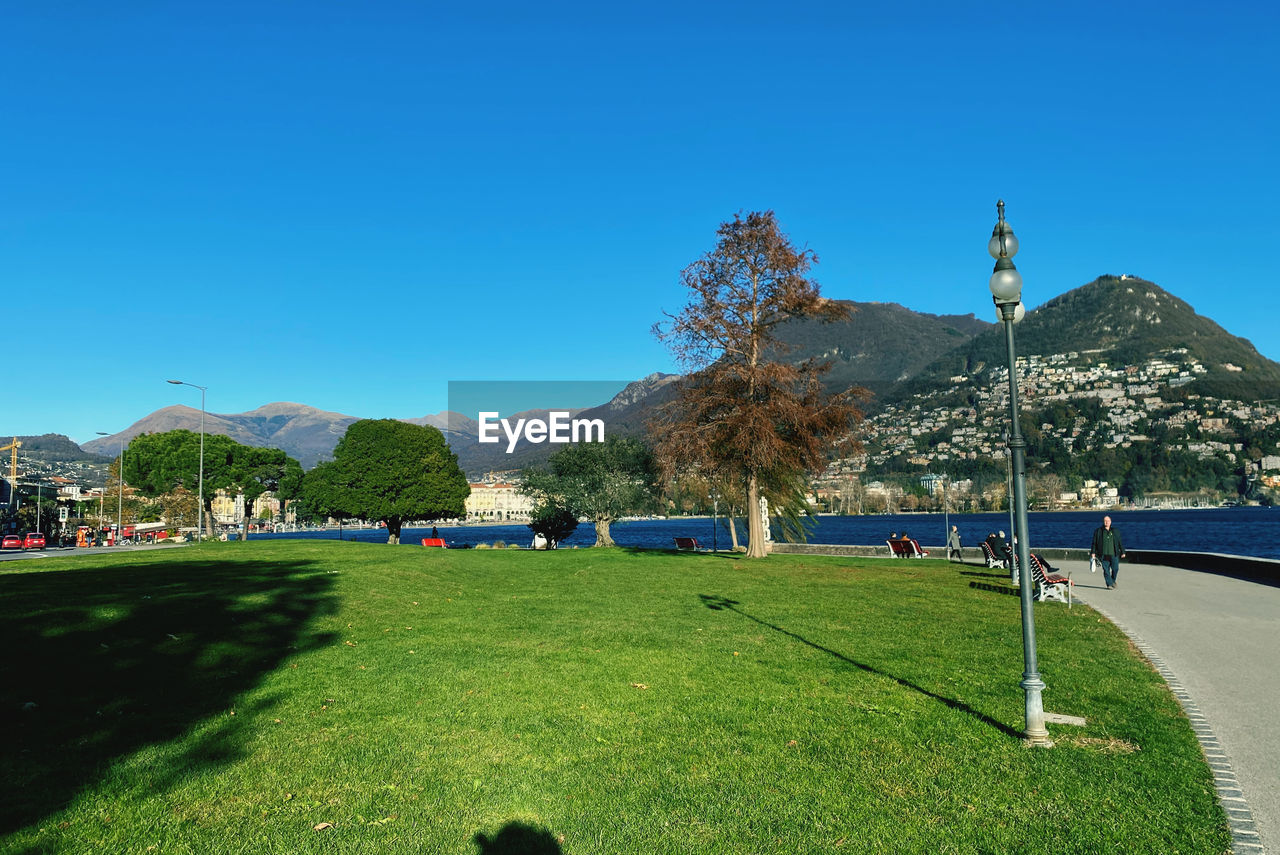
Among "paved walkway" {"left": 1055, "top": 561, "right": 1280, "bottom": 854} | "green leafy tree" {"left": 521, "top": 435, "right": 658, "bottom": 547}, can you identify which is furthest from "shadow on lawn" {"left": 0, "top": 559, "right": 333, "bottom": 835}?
"green leafy tree" {"left": 521, "top": 435, "right": 658, "bottom": 547}

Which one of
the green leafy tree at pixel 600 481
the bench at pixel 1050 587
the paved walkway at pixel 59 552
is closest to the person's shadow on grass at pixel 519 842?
the bench at pixel 1050 587

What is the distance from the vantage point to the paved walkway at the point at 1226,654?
602 centimetres

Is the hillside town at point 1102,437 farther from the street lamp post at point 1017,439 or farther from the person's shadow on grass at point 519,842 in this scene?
the person's shadow on grass at point 519,842

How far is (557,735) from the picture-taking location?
22.6 ft

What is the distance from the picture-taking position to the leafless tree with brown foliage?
28469 millimetres

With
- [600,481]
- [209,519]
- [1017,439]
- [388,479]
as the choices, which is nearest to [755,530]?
[600,481]

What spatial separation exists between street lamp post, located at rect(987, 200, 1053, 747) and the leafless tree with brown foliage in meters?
19.6

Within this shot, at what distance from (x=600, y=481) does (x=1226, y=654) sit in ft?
133

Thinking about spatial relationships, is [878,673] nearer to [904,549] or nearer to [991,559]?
[991,559]

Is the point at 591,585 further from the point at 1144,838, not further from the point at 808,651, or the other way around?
the point at 1144,838

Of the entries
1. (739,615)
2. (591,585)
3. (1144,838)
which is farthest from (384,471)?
(1144,838)

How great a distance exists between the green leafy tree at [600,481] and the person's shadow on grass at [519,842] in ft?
146

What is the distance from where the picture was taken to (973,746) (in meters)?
6.83

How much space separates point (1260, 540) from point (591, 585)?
77878mm
